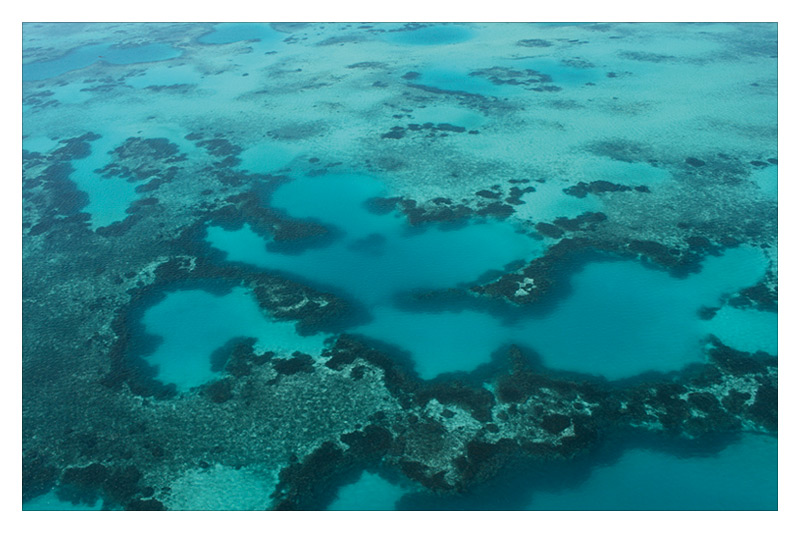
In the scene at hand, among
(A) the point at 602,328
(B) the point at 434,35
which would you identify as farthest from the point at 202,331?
(B) the point at 434,35

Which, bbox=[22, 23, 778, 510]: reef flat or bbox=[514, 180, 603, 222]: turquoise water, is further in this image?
bbox=[514, 180, 603, 222]: turquoise water

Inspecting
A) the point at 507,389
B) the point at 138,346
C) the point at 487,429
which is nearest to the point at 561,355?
the point at 507,389

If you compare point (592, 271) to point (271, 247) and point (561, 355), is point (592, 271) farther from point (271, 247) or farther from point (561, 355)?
point (271, 247)

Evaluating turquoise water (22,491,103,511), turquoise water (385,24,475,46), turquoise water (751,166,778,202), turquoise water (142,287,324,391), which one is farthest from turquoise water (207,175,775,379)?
turquoise water (385,24,475,46)

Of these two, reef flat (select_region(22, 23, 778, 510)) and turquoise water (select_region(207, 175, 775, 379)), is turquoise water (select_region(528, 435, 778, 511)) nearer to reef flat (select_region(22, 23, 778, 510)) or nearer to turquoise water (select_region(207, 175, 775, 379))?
reef flat (select_region(22, 23, 778, 510))

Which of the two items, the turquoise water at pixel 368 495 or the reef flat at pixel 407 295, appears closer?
the turquoise water at pixel 368 495

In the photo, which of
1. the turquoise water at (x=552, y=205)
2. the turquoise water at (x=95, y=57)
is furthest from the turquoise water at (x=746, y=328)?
the turquoise water at (x=95, y=57)

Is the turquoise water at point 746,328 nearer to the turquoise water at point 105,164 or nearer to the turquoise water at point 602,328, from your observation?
the turquoise water at point 602,328
